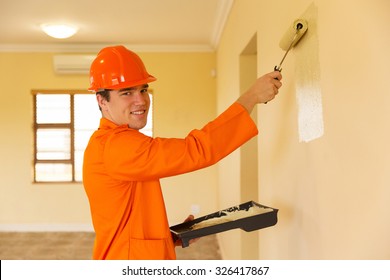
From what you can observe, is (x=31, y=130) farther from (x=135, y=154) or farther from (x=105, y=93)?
Result: (x=135, y=154)

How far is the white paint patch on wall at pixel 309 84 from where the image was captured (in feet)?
4.51

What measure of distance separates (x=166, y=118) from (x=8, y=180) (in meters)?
2.35

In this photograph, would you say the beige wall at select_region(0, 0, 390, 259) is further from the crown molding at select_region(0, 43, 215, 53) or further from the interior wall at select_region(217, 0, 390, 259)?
the crown molding at select_region(0, 43, 215, 53)

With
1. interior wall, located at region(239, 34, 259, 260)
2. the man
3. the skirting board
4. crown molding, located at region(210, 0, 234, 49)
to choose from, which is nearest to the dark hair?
the man

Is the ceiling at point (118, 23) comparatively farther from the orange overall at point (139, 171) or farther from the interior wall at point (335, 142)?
the orange overall at point (139, 171)

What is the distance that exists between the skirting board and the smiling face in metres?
5.03

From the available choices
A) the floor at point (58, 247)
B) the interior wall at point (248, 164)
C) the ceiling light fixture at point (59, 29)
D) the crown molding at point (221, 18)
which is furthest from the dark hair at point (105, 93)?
the ceiling light fixture at point (59, 29)

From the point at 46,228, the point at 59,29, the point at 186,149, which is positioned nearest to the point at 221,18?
the point at 59,29

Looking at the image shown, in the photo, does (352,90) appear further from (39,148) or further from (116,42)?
(39,148)

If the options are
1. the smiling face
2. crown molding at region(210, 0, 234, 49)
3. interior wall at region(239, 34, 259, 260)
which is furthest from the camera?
crown molding at region(210, 0, 234, 49)

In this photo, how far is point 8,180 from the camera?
638 centimetres

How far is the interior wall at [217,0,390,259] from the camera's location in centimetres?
98

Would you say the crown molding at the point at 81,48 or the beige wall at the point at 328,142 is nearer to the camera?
the beige wall at the point at 328,142

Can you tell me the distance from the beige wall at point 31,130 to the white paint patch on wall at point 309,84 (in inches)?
187
